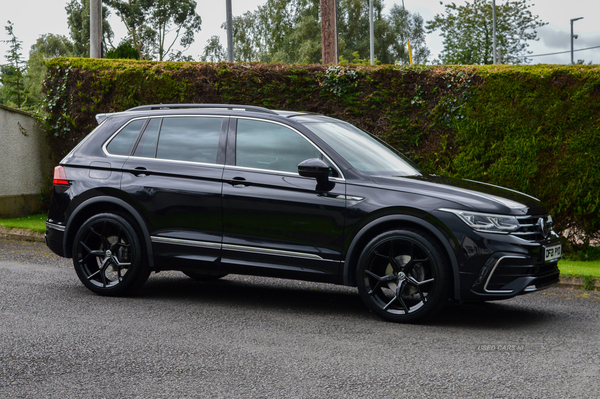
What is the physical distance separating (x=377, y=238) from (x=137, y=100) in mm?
7422

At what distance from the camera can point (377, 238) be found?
5770 millimetres

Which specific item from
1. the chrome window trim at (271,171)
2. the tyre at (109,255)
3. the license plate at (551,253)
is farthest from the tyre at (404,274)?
the tyre at (109,255)

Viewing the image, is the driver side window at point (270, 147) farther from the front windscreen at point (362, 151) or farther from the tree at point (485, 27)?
the tree at point (485, 27)

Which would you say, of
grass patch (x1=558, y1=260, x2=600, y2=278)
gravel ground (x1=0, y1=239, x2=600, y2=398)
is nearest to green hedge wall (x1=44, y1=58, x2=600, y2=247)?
grass patch (x1=558, y1=260, x2=600, y2=278)

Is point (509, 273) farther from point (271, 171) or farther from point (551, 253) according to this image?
point (271, 171)

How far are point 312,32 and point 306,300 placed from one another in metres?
52.4

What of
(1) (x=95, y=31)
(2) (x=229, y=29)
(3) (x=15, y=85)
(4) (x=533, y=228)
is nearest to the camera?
(4) (x=533, y=228)

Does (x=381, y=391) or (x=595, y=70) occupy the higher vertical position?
(x=595, y=70)

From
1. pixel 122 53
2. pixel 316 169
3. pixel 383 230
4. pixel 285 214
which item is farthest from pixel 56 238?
pixel 122 53

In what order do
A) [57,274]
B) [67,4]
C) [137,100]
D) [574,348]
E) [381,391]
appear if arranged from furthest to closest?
[67,4]
[137,100]
[57,274]
[574,348]
[381,391]

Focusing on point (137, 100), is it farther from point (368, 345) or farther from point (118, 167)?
point (368, 345)

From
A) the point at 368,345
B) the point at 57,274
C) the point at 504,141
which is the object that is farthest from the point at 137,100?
the point at 368,345

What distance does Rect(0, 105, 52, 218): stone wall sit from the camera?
1298cm

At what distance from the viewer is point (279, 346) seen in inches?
199
